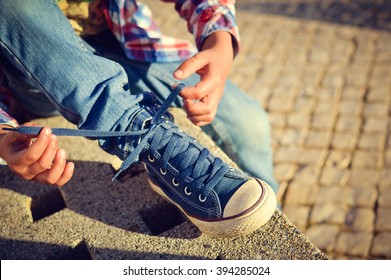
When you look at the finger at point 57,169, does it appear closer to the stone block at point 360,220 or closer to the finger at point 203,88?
the finger at point 203,88

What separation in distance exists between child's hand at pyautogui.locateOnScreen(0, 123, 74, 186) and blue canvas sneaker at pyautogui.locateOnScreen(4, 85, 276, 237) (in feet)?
0.35

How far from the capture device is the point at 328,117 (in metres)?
2.89

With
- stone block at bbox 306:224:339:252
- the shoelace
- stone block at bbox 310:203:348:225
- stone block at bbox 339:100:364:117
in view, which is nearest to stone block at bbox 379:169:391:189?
stone block at bbox 310:203:348:225

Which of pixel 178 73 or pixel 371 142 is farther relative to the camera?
pixel 371 142

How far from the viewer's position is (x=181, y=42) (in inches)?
74.5

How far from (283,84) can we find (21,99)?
77.1 inches

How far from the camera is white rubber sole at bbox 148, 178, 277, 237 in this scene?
133cm

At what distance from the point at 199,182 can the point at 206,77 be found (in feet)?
1.19

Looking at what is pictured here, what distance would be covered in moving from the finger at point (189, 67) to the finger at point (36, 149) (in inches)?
17.3

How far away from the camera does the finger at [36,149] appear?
1183 millimetres

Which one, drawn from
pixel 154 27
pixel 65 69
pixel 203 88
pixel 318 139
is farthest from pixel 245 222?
pixel 318 139

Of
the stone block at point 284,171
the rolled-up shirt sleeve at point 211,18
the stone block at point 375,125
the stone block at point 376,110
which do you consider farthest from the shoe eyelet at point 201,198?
the stone block at point 376,110

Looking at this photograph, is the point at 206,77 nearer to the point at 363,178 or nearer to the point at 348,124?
the point at 363,178

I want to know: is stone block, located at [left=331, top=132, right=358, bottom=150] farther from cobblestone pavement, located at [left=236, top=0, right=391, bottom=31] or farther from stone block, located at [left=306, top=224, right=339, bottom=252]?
cobblestone pavement, located at [left=236, top=0, right=391, bottom=31]
